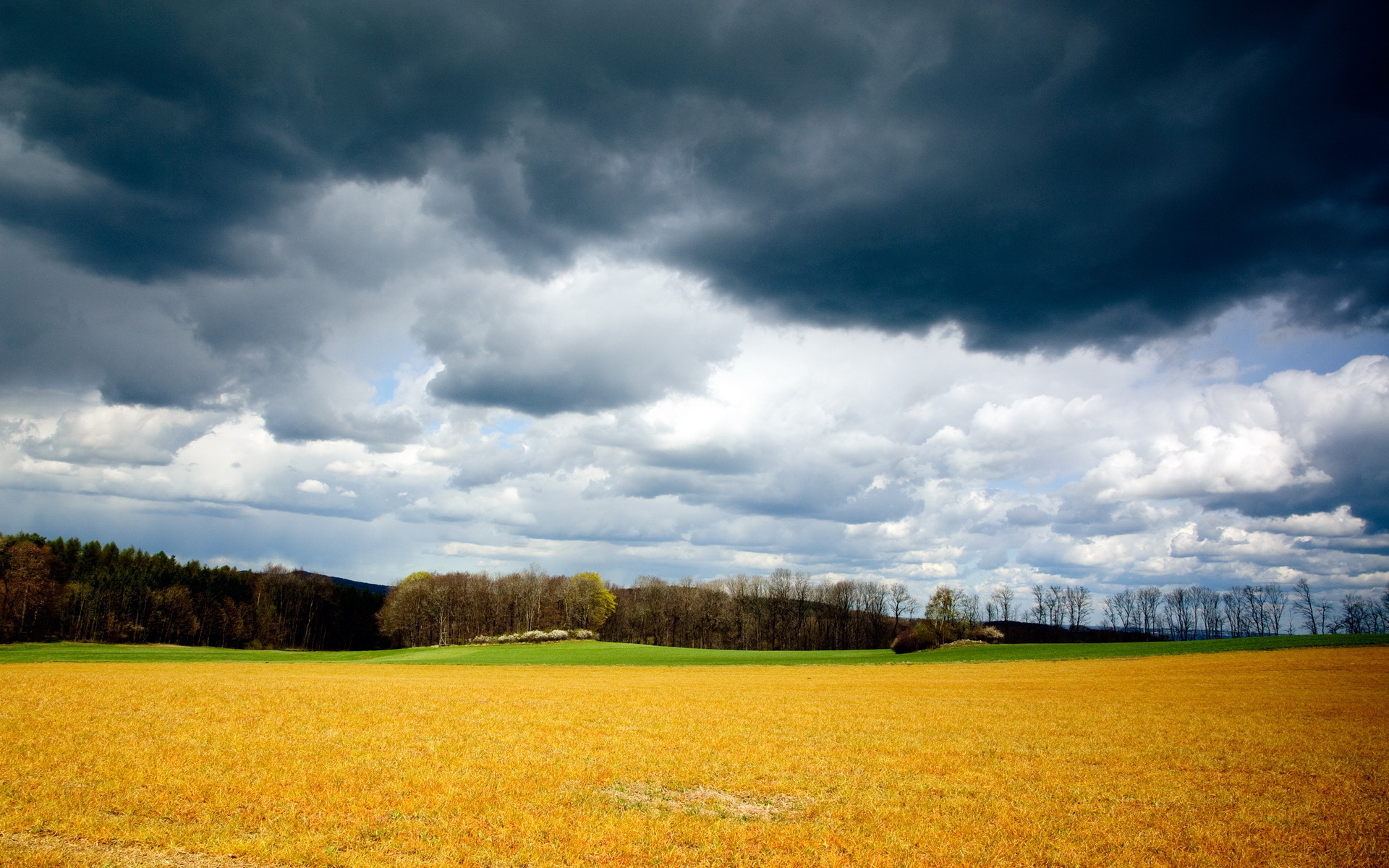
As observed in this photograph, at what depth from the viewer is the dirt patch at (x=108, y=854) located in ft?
29.8

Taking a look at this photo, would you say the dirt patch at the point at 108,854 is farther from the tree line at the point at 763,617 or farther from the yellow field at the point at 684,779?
the tree line at the point at 763,617

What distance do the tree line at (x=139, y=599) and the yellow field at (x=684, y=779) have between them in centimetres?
8793

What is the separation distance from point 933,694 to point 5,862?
33007mm

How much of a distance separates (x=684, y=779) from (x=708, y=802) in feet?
5.98

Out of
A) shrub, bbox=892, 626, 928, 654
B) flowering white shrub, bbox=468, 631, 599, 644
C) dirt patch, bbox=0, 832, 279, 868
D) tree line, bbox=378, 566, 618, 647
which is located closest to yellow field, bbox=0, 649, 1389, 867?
dirt patch, bbox=0, 832, 279, 868

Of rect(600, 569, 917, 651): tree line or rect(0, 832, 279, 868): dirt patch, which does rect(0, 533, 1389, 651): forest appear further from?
rect(0, 832, 279, 868): dirt patch

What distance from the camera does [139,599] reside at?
336ft

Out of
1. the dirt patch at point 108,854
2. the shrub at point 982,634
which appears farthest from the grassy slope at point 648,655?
the dirt patch at point 108,854

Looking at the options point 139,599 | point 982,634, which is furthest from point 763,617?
point 139,599

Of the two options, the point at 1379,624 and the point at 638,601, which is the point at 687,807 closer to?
the point at 638,601

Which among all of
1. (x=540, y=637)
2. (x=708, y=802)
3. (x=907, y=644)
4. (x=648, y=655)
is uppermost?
(x=708, y=802)

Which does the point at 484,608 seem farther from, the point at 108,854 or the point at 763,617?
the point at 108,854

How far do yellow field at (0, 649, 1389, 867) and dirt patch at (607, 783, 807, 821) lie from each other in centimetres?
9

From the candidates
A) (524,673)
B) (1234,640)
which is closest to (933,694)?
(524,673)
